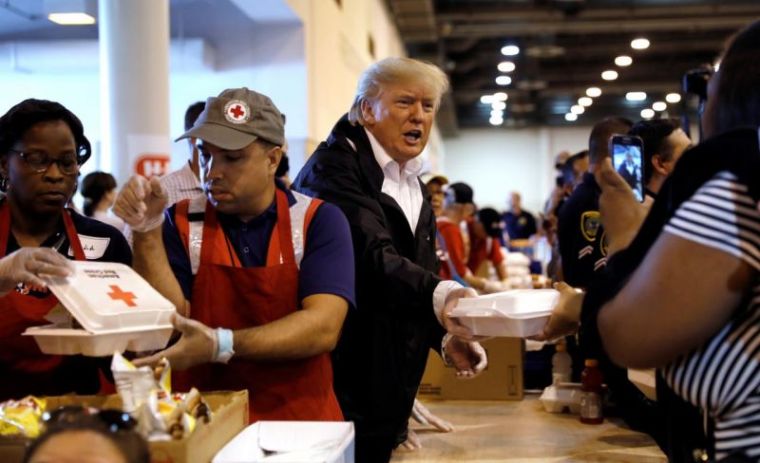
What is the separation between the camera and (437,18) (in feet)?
53.3

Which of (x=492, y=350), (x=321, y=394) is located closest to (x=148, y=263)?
(x=321, y=394)

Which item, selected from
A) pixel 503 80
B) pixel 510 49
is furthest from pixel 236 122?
pixel 503 80

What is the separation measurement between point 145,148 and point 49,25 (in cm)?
300

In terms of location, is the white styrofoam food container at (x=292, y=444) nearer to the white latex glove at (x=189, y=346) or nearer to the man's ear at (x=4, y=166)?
the white latex glove at (x=189, y=346)

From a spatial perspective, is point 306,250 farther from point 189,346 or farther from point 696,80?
point 696,80

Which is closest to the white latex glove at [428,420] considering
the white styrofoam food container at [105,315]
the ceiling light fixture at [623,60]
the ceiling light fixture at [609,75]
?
the white styrofoam food container at [105,315]

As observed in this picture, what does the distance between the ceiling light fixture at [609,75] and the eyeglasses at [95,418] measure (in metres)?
21.6

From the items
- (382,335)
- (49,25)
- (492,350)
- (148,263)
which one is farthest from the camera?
(49,25)

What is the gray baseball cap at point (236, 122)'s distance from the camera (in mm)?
2186

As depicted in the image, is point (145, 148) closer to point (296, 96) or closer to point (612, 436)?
point (296, 96)

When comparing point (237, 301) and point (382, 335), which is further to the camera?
point (382, 335)

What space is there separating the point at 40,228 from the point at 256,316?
21.5 inches

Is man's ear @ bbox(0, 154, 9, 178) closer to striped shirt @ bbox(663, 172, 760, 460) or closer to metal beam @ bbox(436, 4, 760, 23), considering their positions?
striped shirt @ bbox(663, 172, 760, 460)

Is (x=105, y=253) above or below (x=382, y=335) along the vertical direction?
above
